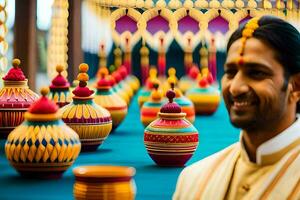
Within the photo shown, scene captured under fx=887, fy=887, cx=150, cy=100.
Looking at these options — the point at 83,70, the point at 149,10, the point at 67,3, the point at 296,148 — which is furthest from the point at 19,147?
the point at 149,10

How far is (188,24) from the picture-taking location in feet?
35.6

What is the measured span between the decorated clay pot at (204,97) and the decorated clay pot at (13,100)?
8.14 ft

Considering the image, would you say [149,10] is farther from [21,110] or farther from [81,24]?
[21,110]

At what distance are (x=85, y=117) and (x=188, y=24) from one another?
6758mm

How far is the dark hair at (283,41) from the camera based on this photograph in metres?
1.96

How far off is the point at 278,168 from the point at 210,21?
357 inches

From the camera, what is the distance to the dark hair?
6.41ft

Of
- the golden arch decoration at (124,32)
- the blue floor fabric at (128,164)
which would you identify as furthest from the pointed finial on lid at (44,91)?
the golden arch decoration at (124,32)

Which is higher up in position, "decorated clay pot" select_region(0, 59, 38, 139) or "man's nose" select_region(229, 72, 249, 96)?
"man's nose" select_region(229, 72, 249, 96)

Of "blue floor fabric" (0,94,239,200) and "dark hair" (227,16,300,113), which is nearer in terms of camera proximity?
"dark hair" (227,16,300,113)

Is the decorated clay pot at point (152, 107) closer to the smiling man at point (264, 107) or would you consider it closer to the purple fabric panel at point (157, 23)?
the smiling man at point (264, 107)

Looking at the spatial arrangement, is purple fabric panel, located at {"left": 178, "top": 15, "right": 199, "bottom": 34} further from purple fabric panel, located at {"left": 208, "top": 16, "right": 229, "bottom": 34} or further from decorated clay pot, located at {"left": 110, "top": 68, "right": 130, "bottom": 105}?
decorated clay pot, located at {"left": 110, "top": 68, "right": 130, "bottom": 105}

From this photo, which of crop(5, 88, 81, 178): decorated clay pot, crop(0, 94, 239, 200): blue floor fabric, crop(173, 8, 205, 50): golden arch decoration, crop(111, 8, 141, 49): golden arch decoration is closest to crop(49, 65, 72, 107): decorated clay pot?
crop(0, 94, 239, 200): blue floor fabric

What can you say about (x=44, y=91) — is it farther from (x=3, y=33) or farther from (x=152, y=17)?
(x=152, y=17)
